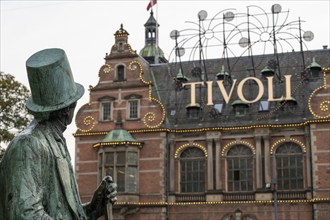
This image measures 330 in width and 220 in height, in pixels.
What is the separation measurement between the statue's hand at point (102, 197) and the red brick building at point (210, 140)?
30.2m

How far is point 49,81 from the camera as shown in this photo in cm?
457

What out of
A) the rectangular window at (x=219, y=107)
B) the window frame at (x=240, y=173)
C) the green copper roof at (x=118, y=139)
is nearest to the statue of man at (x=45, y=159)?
the window frame at (x=240, y=173)

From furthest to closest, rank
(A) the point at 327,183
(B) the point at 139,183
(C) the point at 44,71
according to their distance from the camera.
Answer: (B) the point at 139,183 < (A) the point at 327,183 < (C) the point at 44,71

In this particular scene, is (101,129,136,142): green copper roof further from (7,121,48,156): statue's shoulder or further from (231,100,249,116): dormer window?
(7,121,48,156): statue's shoulder

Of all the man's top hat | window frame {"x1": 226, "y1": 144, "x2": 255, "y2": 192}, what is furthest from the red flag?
the man's top hat

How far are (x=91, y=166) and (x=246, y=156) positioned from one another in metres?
9.37

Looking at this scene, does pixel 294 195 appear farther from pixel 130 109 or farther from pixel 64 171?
pixel 64 171

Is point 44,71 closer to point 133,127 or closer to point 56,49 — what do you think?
point 56,49

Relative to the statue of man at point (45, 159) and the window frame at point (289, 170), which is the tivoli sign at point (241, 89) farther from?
the statue of man at point (45, 159)

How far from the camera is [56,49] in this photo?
4695 mm

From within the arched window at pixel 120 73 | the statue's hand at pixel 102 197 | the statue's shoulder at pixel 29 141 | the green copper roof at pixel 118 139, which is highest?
the arched window at pixel 120 73

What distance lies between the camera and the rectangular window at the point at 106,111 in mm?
39656

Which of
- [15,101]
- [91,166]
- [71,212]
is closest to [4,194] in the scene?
[71,212]

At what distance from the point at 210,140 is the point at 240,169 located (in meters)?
2.42
